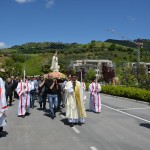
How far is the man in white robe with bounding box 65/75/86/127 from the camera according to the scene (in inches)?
481

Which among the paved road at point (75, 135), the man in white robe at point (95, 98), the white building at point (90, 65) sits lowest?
the paved road at point (75, 135)

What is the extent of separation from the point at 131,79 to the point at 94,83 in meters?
27.9

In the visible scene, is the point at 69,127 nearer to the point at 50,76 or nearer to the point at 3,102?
the point at 3,102

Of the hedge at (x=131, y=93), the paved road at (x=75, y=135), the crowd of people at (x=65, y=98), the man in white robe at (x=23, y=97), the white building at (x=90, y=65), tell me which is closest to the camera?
the paved road at (x=75, y=135)

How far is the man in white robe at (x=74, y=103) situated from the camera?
40.1 feet

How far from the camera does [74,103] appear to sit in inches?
489

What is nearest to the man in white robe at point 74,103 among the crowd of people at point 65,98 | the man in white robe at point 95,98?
the crowd of people at point 65,98

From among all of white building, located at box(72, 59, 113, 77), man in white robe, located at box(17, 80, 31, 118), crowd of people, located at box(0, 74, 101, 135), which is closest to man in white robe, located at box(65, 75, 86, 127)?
crowd of people, located at box(0, 74, 101, 135)

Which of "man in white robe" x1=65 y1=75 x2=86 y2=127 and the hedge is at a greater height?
"man in white robe" x1=65 y1=75 x2=86 y2=127

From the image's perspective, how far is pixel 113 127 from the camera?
11.9 m

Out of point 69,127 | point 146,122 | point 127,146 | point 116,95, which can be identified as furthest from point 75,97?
point 116,95

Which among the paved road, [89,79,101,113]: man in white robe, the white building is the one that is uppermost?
the white building

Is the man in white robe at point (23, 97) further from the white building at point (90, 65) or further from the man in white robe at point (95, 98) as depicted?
the white building at point (90, 65)

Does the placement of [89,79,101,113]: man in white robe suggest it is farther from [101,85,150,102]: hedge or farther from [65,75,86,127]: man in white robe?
[101,85,150,102]: hedge
